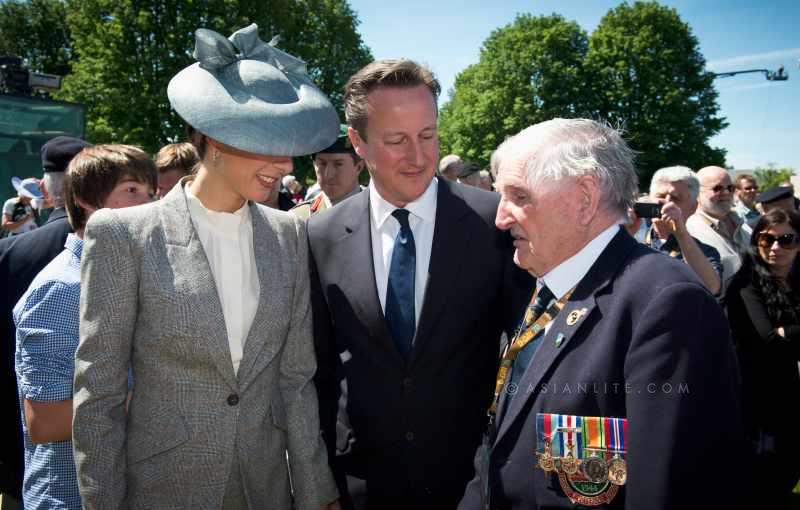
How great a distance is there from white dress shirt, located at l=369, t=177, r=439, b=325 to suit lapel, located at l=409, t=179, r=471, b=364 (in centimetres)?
5

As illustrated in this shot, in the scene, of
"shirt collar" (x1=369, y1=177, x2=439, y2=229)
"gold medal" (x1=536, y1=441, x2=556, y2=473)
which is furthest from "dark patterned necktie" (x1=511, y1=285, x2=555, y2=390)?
"shirt collar" (x1=369, y1=177, x2=439, y2=229)

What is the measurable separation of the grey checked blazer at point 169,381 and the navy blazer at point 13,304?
3.90 ft

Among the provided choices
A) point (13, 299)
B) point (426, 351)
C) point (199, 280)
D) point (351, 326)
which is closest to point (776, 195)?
point (426, 351)

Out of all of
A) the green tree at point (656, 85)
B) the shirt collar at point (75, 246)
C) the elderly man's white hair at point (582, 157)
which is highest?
the green tree at point (656, 85)

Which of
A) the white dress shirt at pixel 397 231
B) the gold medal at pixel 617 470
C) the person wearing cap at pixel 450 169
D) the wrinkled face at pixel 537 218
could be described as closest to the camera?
the gold medal at pixel 617 470

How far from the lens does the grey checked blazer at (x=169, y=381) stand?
1.83 meters

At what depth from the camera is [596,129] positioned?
187 centimetres

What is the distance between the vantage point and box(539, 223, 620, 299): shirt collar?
189 centimetres

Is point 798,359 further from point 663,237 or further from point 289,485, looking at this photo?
point 289,485

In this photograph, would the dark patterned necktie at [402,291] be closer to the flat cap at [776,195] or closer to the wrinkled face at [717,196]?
the wrinkled face at [717,196]

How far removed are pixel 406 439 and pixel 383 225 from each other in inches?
34.1

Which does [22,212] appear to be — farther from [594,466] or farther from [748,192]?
[748,192]

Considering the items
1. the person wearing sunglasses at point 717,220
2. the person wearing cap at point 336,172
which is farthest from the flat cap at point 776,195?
the person wearing cap at point 336,172

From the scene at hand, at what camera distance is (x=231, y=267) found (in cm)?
210
